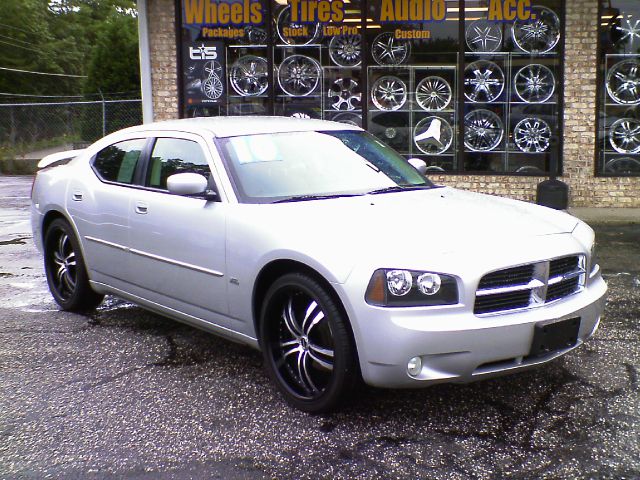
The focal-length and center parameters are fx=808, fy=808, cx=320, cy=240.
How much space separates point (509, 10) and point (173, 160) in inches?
323

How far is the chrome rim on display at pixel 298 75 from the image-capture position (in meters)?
12.7

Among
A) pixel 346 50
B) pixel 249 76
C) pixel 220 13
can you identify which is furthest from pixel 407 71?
pixel 220 13

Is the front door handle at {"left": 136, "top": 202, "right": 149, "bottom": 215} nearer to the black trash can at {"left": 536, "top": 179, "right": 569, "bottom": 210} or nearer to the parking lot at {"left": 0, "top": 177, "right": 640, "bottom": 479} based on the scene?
the parking lot at {"left": 0, "top": 177, "right": 640, "bottom": 479}

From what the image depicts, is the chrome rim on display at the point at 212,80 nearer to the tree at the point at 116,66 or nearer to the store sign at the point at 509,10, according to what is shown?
the store sign at the point at 509,10

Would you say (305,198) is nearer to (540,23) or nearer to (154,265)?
(154,265)

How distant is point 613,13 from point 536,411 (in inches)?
362

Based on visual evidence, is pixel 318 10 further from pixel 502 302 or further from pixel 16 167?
pixel 16 167

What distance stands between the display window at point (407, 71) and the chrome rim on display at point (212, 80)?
2cm

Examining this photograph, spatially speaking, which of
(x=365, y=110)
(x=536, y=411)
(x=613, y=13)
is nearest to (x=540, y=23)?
(x=613, y=13)

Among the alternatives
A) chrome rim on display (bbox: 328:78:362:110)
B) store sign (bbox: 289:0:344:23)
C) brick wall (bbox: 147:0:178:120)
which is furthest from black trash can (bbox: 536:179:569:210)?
brick wall (bbox: 147:0:178:120)

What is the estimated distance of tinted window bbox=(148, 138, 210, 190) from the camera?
16.8ft

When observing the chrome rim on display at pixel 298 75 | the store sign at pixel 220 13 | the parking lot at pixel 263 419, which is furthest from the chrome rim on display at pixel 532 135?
the parking lot at pixel 263 419

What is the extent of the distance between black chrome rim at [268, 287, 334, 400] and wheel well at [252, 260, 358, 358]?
0.10 metres

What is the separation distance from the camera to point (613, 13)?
11.8 m
